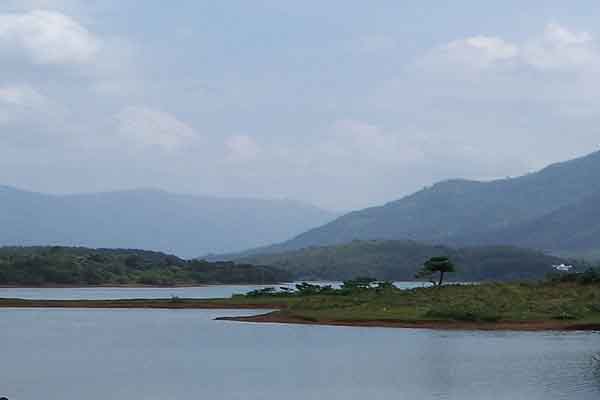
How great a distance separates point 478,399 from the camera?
43469mm

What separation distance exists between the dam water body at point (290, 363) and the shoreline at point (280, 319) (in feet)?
11.0

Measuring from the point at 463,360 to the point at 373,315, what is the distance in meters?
30.5

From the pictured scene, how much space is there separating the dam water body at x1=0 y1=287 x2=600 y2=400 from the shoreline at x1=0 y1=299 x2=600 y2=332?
11.0ft

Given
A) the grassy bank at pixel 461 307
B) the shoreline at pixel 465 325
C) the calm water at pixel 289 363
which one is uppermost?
the grassy bank at pixel 461 307

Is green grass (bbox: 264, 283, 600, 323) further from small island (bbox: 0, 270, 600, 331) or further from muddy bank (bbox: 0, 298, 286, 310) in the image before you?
muddy bank (bbox: 0, 298, 286, 310)

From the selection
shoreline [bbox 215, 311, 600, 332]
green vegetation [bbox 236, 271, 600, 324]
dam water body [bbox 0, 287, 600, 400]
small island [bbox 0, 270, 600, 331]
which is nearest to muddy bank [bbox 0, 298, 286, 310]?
small island [bbox 0, 270, 600, 331]

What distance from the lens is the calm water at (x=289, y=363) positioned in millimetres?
46531

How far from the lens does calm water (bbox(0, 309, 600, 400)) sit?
4653 cm

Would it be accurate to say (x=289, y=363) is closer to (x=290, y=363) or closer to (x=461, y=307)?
(x=290, y=363)

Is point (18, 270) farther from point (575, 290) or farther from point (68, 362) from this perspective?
point (68, 362)

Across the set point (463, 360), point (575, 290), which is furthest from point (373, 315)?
point (463, 360)

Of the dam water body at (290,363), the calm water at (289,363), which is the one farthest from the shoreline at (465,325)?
the calm water at (289,363)

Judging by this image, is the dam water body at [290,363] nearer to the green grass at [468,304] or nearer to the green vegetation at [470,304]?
the green vegetation at [470,304]

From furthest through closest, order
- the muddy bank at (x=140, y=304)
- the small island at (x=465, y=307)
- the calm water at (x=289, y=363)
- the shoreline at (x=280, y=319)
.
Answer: the muddy bank at (x=140, y=304) → the small island at (x=465, y=307) → the shoreline at (x=280, y=319) → the calm water at (x=289, y=363)
